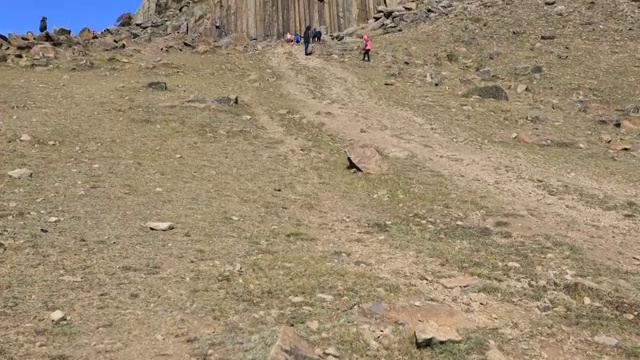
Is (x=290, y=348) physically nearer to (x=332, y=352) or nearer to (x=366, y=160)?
(x=332, y=352)

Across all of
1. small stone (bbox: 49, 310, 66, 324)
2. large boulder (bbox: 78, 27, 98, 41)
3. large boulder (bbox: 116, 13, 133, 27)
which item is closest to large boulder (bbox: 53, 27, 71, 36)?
large boulder (bbox: 78, 27, 98, 41)

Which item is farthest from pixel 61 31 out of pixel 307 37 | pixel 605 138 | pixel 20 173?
pixel 605 138

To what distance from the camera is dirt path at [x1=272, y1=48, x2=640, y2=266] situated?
11.0 metres

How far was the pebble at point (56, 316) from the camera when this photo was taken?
21.8ft

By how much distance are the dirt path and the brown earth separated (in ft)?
0.31

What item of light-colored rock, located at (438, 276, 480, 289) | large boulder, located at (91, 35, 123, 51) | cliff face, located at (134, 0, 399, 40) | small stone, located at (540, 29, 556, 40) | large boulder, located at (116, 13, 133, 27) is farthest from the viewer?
large boulder, located at (116, 13, 133, 27)

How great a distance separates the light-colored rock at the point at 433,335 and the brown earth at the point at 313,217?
104 millimetres

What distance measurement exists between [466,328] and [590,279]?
282 cm

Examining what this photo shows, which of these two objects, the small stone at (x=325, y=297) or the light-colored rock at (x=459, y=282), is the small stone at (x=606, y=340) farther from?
the small stone at (x=325, y=297)

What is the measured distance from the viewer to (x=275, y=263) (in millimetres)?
8875

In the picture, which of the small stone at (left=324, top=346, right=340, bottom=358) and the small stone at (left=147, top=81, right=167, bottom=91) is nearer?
the small stone at (left=324, top=346, right=340, bottom=358)

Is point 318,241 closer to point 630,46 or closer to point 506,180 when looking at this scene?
point 506,180

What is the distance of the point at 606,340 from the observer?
22.5 feet

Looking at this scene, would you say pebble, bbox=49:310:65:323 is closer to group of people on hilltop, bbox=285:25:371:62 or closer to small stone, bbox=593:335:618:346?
small stone, bbox=593:335:618:346
